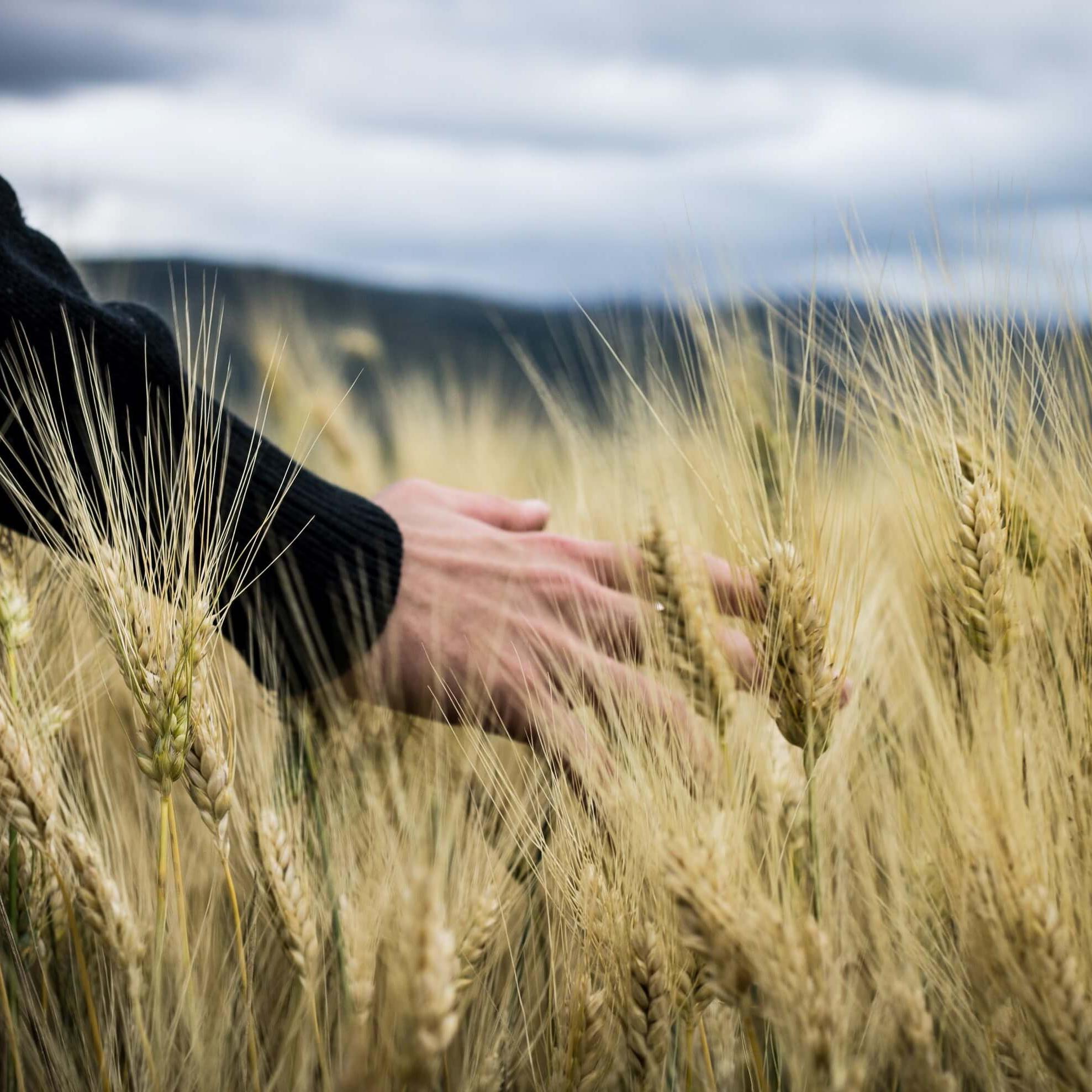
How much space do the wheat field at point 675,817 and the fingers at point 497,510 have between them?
0.73ft

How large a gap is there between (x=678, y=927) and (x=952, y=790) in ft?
1.05

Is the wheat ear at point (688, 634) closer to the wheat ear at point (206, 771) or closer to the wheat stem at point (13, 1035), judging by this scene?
the wheat ear at point (206, 771)

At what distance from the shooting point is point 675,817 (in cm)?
71

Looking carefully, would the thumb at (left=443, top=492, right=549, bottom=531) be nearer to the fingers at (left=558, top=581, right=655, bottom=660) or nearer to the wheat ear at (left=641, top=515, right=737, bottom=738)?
the fingers at (left=558, top=581, right=655, bottom=660)

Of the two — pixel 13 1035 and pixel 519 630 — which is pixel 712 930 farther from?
pixel 13 1035

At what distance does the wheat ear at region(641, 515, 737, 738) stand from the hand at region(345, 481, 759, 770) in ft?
0.09

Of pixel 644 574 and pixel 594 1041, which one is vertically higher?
pixel 644 574

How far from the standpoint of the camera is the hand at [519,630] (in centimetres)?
97

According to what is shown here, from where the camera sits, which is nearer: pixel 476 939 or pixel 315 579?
pixel 476 939

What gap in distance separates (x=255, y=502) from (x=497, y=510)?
0.39 meters

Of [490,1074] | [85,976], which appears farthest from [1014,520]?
[85,976]

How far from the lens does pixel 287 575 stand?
1185mm

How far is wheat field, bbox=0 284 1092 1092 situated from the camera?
2.25 feet

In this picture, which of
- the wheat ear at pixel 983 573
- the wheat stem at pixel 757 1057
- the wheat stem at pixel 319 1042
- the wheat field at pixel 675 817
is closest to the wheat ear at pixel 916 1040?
the wheat field at pixel 675 817
